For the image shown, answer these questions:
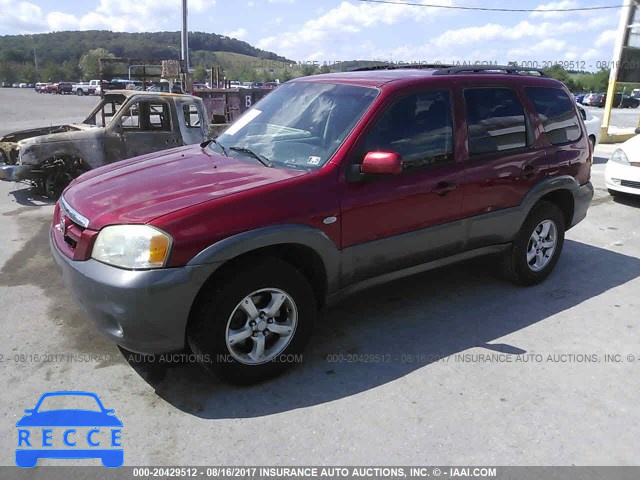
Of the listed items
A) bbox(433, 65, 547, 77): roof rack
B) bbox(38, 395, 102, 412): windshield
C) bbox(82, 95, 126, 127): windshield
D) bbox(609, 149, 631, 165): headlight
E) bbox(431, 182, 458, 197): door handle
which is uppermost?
bbox(433, 65, 547, 77): roof rack

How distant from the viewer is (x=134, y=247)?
277 cm

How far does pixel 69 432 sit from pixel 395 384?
73.8 inches

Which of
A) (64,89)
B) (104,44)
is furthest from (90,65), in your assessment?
(104,44)

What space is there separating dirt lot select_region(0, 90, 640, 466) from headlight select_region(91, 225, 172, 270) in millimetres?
867

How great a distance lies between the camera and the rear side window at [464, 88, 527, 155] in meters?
4.05

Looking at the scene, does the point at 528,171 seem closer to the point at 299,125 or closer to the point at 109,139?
the point at 299,125

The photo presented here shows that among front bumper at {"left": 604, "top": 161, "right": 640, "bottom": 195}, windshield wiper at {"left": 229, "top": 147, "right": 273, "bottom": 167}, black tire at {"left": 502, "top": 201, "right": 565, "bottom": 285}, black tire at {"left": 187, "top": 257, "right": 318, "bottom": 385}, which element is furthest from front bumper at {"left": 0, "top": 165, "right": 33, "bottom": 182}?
front bumper at {"left": 604, "top": 161, "right": 640, "bottom": 195}

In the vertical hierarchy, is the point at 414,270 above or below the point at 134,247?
below

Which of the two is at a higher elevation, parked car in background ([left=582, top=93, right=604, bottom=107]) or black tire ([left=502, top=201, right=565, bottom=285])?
parked car in background ([left=582, top=93, right=604, bottom=107])

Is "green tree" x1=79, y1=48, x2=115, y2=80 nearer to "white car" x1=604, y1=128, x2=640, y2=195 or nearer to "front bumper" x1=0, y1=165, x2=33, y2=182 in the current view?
"front bumper" x1=0, y1=165, x2=33, y2=182

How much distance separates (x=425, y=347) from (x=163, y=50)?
8358 cm

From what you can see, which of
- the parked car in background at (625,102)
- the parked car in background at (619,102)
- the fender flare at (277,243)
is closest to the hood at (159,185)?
the fender flare at (277,243)

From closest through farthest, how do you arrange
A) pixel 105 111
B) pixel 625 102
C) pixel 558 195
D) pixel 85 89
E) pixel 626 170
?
pixel 558 195 < pixel 626 170 < pixel 105 111 < pixel 625 102 < pixel 85 89

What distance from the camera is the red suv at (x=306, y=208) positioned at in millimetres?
2824
